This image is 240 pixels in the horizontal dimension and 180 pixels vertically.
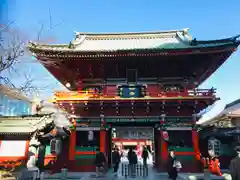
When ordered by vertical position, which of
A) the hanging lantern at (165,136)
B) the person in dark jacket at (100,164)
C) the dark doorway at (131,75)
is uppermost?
the dark doorway at (131,75)

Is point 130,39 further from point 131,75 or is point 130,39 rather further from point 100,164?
point 100,164

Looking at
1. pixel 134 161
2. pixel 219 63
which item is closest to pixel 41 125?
pixel 134 161

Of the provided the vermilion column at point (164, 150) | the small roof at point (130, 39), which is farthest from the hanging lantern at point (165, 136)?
the small roof at point (130, 39)

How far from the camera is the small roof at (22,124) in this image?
53.0 feet

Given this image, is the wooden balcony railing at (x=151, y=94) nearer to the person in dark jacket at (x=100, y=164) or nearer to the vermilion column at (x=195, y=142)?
the vermilion column at (x=195, y=142)

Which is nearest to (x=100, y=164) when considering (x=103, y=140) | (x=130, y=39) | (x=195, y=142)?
(x=103, y=140)

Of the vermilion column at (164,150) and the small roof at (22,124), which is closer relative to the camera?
the vermilion column at (164,150)

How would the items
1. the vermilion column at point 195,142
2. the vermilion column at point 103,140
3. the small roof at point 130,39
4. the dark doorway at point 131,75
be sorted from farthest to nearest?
the small roof at point 130,39 → the dark doorway at point 131,75 → the vermilion column at point 103,140 → the vermilion column at point 195,142

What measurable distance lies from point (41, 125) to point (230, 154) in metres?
17.0

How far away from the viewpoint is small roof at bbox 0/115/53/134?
1614cm

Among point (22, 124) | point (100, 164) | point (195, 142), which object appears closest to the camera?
point (100, 164)

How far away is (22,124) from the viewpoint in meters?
16.9

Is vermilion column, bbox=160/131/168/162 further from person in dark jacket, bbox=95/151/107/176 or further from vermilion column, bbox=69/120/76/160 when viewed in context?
vermilion column, bbox=69/120/76/160

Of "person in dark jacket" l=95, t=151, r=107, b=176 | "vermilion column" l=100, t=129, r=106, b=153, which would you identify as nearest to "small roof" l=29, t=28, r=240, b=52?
"vermilion column" l=100, t=129, r=106, b=153
